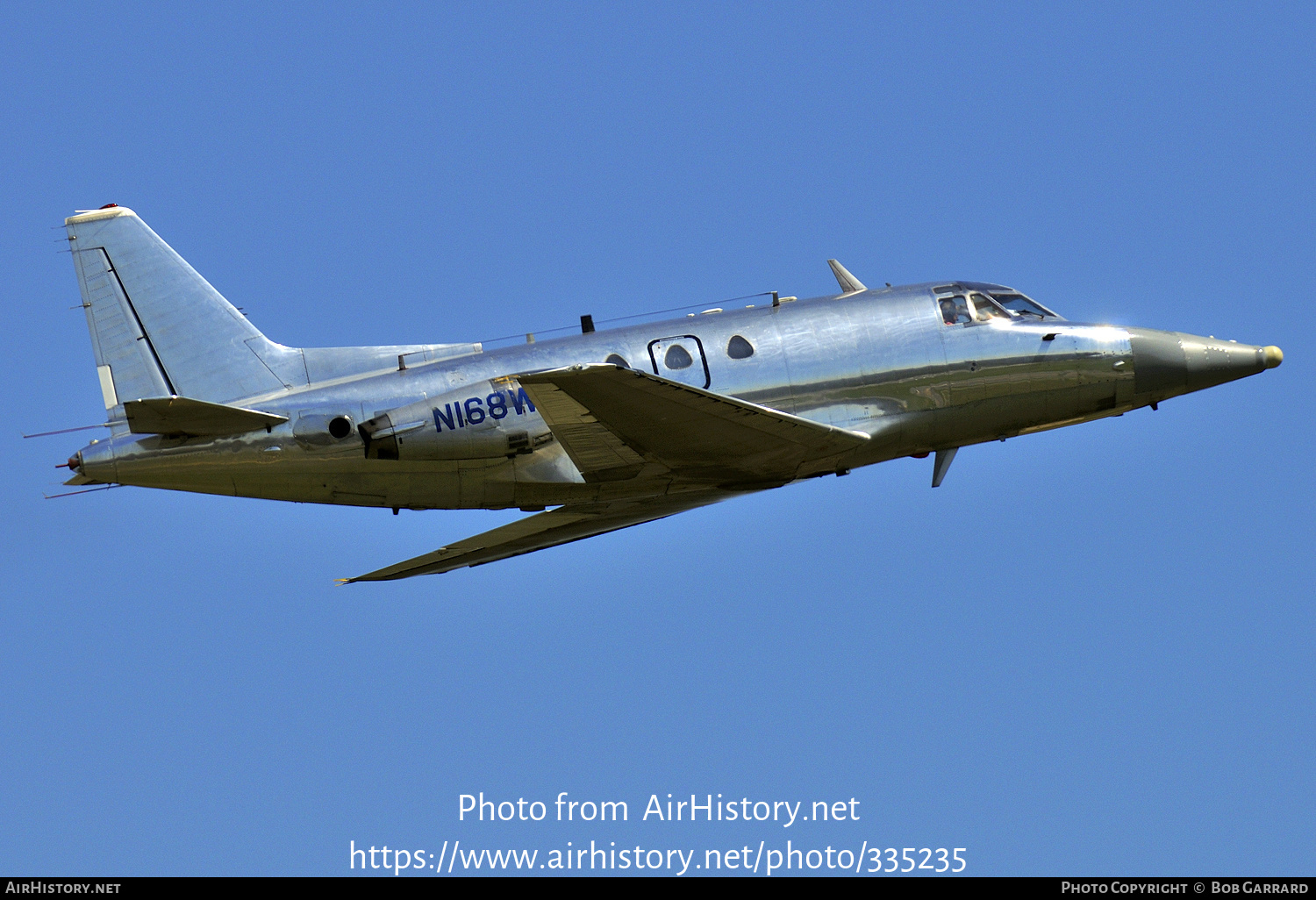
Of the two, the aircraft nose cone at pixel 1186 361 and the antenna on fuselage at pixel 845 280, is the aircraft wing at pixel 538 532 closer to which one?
the antenna on fuselage at pixel 845 280

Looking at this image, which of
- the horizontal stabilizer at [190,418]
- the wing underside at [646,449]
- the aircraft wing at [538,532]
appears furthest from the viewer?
the aircraft wing at [538,532]

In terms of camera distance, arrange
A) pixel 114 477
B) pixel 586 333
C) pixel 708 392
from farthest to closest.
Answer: pixel 586 333
pixel 114 477
pixel 708 392

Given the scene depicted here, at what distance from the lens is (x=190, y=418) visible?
28.4 m

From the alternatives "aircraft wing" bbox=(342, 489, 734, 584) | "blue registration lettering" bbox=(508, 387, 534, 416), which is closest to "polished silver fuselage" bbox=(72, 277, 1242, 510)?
"blue registration lettering" bbox=(508, 387, 534, 416)

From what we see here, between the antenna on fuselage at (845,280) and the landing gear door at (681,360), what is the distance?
4079 millimetres

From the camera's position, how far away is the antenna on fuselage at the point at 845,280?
3281 centimetres

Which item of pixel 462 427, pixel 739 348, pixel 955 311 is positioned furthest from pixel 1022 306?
pixel 462 427

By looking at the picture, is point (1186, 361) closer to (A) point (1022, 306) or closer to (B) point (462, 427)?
(A) point (1022, 306)

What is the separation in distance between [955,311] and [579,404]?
8972 mm

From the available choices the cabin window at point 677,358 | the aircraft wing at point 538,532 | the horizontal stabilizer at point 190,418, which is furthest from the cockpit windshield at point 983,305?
the horizontal stabilizer at point 190,418
